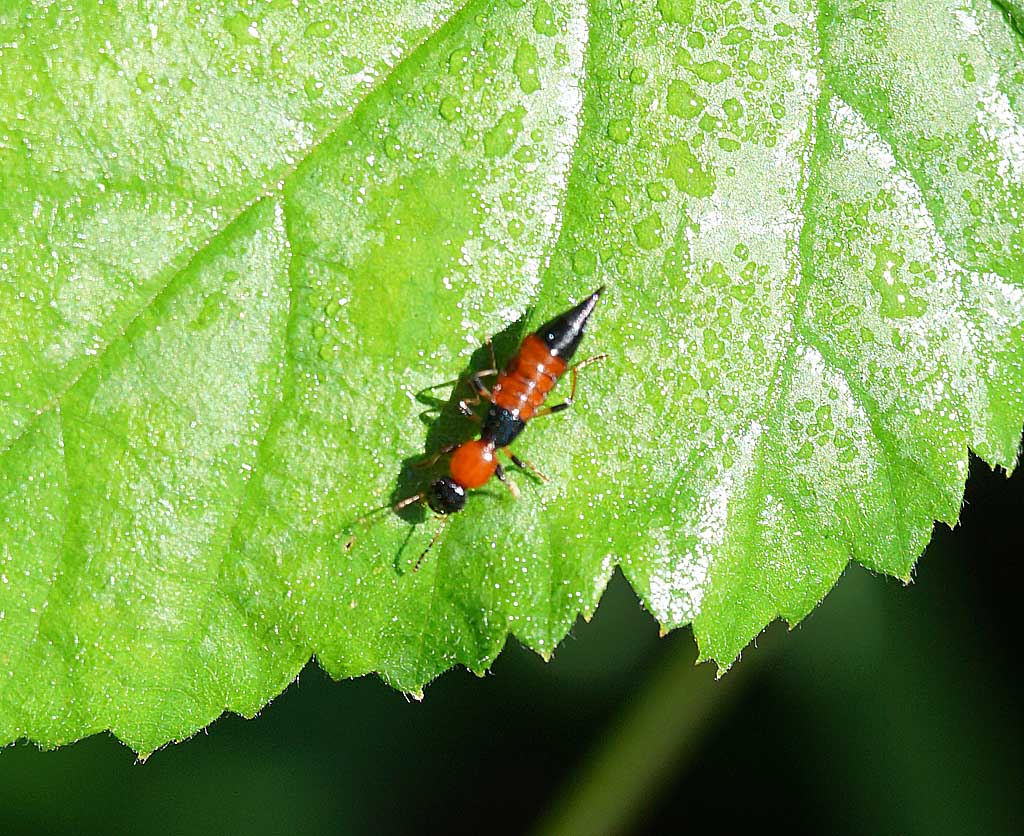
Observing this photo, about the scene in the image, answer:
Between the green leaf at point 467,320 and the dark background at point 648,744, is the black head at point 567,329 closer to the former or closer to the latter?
the green leaf at point 467,320

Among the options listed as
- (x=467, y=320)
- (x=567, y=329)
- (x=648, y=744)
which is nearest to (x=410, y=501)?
(x=467, y=320)

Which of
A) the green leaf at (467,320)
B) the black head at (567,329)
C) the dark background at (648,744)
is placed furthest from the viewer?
the dark background at (648,744)

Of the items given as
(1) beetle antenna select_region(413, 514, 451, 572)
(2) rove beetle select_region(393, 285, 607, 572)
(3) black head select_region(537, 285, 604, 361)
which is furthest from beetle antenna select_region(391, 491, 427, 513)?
(3) black head select_region(537, 285, 604, 361)

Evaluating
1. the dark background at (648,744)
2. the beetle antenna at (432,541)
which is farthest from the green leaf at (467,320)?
the dark background at (648,744)

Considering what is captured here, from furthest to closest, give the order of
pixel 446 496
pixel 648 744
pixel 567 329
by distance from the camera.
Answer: pixel 648 744 < pixel 446 496 < pixel 567 329

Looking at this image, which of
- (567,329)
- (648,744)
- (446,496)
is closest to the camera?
(567,329)

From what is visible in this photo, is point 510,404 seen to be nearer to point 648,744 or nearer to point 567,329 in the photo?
point 567,329

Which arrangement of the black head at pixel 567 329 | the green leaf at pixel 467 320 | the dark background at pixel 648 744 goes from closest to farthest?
the green leaf at pixel 467 320
the black head at pixel 567 329
the dark background at pixel 648 744

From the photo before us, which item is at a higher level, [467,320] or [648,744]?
[467,320]

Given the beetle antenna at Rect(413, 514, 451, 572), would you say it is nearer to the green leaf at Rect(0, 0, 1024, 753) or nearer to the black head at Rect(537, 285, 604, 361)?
the green leaf at Rect(0, 0, 1024, 753)
